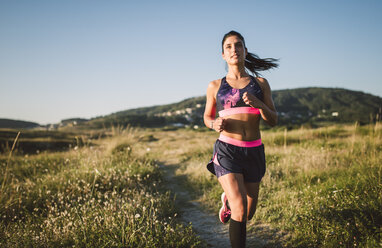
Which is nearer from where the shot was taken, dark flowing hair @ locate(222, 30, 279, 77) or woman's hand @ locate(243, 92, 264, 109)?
woman's hand @ locate(243, 92, 264, 109)

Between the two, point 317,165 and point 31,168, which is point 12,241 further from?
point 317,165

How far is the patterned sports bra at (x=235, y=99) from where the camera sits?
8.96ft

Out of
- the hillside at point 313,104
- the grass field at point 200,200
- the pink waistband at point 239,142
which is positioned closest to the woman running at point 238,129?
the pink waistband at point 239,142

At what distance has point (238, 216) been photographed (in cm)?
246

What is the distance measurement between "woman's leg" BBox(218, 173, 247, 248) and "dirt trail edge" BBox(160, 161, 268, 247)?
90cm

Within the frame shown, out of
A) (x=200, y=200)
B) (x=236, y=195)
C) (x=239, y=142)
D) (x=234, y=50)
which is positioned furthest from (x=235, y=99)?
(x=200, y=200)

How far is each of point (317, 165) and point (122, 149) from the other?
6.87 meters

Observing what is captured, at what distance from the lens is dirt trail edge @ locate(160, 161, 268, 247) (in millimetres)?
3363

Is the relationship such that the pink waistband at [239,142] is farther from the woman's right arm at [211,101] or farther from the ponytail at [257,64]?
the ponytail at [257,64]

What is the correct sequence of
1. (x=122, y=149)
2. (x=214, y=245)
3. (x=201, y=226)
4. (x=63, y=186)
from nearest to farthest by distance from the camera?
1. (x=214, y=245)
2. (x=201, y=226)
3. (x=63, y=186)
4. (x=122, y=149)

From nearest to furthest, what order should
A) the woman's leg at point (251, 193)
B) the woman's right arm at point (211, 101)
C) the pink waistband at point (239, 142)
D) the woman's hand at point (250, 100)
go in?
1. the woman's hand at point (250, 100)
2. the pink waistband at point (239, 142)
3. the woman's leg at point (251, 193)
4. the woman's right arm at point (211, 101)

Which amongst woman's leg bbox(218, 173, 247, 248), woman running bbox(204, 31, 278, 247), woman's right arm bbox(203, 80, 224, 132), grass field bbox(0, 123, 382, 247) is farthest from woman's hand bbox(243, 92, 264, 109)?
grass field bbox(0, 123, 382, 247)

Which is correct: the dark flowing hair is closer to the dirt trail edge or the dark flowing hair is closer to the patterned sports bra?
the patterned sports bra

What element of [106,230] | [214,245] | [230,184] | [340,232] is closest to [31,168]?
[106,230]
